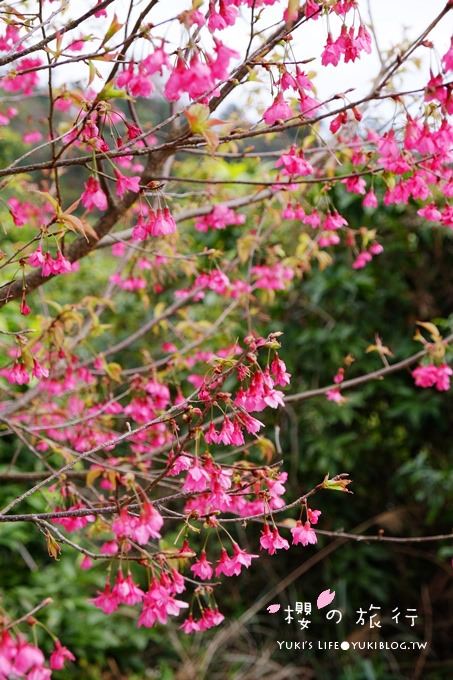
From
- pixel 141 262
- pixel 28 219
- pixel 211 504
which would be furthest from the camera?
pixel 28 219

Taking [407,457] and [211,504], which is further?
[407,457]

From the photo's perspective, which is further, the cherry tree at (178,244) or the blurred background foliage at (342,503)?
the blurred background foliage at (342,503)

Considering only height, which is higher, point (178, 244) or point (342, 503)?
point (178, 244)

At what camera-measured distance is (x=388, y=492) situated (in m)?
3.97

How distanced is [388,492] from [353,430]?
15.6 inches

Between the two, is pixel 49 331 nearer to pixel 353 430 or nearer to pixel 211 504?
pixel 211 504

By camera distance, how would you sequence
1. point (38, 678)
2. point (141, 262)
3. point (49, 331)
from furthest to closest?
point (141, 262), point (49, 331), point (38, 678)

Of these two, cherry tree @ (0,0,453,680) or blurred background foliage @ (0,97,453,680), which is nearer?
cherry tree @ (0,0,453,680)

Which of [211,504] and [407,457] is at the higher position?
[211,504]

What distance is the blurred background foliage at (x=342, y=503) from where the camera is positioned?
12.1ft

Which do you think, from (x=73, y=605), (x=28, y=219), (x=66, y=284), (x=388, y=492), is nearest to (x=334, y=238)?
(x=28, y=219)

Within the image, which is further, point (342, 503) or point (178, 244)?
point (342, 503)

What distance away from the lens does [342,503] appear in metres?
3.96

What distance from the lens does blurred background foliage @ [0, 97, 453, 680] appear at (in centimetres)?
368
